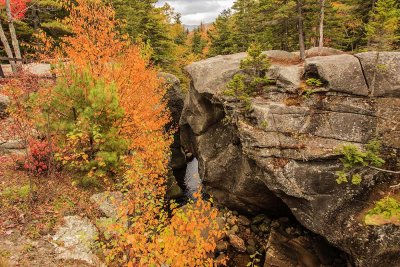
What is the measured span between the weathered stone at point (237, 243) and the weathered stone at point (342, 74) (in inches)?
408

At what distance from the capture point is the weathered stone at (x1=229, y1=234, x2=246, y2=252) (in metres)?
16.4

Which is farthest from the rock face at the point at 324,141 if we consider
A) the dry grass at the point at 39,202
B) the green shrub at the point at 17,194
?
the green shrub at the point at 17,194

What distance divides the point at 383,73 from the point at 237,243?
12558mm

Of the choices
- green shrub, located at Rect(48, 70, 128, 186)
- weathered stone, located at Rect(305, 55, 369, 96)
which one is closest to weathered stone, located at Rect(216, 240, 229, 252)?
green shrub, located at Rect(48, 70, 128, 186)

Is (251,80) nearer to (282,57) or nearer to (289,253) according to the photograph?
(282,57)

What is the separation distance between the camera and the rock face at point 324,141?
12.7 metres

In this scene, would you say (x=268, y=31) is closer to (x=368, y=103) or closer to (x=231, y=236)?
(x=368, y=103)

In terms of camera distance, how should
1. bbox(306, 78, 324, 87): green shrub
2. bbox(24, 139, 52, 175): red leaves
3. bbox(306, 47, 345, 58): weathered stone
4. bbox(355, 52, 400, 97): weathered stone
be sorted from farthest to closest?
bbox(306, 47, 345, 58): weathered stone < bbox(306, 78, 324, 87): green shrub < bbox(355, 52, 400, 97): weathered stone < bbox(24, 139, 52, 175): red leaves

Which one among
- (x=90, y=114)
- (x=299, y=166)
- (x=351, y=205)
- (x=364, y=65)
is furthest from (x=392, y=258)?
(x=90, y=114)

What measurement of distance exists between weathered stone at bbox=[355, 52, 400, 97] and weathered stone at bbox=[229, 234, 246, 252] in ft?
36.7

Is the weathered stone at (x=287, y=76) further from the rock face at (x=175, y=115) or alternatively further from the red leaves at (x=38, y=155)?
the red leaves at (x=38, y=155)

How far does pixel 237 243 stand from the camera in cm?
1661

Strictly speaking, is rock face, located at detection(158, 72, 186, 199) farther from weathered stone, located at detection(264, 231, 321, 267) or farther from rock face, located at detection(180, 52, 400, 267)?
weathered stone, located at detection(264, 231, 321, 267)

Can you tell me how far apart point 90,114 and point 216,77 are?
1078cm
